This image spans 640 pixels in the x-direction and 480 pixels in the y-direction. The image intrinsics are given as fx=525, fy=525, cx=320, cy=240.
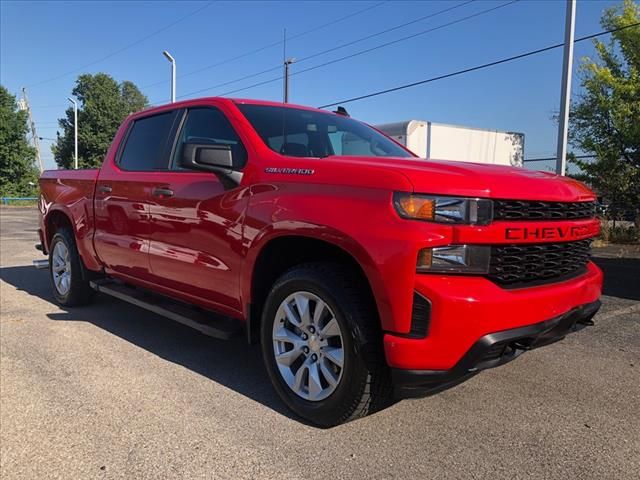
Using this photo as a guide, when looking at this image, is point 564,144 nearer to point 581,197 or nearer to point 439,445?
point 581,197

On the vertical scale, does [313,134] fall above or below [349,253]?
above

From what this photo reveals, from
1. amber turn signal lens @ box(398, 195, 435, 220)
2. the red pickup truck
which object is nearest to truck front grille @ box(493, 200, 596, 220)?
the red pickup truck

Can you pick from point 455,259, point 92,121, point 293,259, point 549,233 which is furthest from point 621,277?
point 92,121

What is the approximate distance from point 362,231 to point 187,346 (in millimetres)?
2414

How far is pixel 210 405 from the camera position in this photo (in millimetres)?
3197

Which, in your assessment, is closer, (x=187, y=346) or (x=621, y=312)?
(x=187, y=346)

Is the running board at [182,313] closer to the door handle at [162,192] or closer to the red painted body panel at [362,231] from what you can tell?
the red painted body panel at [362,231]

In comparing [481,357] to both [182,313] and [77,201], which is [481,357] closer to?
[182,313]

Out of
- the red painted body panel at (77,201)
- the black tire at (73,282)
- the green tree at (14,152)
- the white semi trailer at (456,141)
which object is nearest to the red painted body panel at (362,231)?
the red painted body panel at (77,201)

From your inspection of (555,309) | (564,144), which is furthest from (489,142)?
(555,309)

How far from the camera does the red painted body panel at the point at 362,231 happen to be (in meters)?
2.43

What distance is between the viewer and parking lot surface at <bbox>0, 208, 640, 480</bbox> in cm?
252

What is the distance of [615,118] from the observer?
13.2 m

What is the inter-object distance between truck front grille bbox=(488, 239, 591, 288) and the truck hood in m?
0.26
